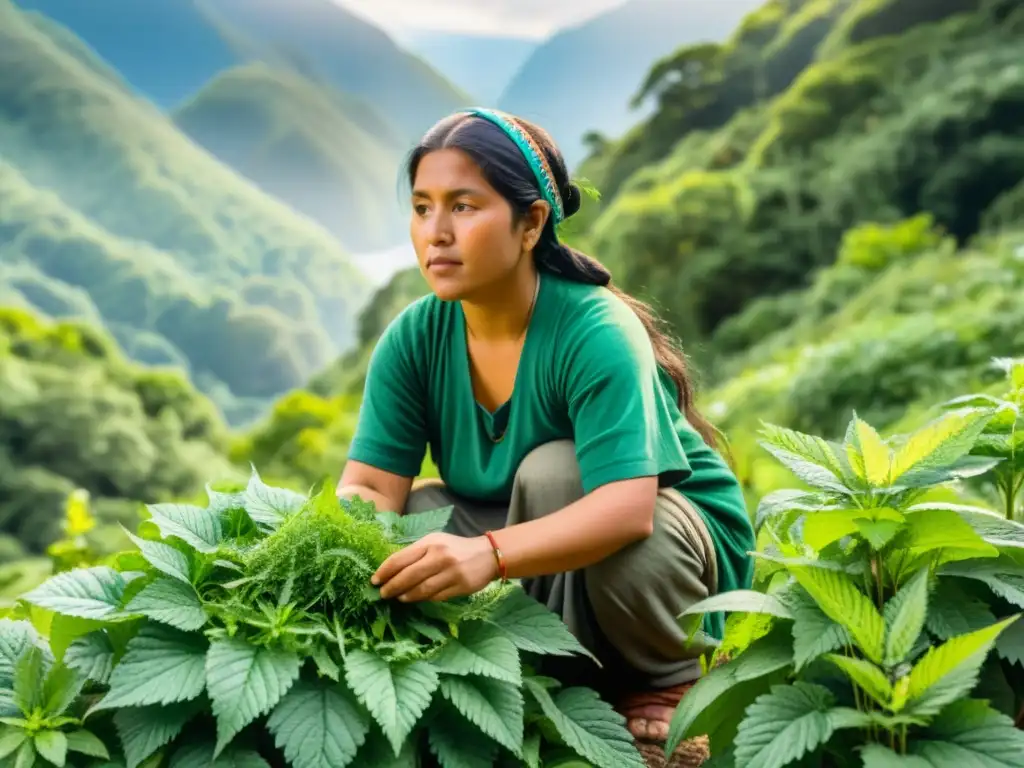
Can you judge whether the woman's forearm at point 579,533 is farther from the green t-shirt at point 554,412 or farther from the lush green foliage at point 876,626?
the lush green foliage at point 876,626

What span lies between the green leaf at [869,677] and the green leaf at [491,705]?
482 mm

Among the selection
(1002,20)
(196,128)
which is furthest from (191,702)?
(196,128)

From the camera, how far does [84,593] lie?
175cm

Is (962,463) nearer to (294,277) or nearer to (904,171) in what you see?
(904,171)

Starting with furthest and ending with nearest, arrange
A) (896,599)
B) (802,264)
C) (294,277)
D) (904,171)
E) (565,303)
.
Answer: (294,277) < (802,264) < (904,171) < (565,303) < (896,599)

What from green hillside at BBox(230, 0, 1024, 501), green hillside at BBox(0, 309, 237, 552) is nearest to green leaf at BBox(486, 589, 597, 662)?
green hillside at BBox(230, 0, 1024, 501)

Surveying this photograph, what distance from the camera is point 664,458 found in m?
2.04

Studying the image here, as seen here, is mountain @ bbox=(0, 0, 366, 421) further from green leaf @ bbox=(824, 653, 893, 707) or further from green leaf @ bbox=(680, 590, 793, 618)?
green leaf @ bbox=(824, 653, 893, 707)

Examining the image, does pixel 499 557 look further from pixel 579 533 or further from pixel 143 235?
pixel 143 235

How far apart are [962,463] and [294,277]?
56.8 ft

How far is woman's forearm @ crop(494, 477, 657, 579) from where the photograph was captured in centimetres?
187

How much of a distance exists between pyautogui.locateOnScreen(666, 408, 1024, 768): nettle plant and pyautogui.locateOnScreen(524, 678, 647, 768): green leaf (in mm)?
118

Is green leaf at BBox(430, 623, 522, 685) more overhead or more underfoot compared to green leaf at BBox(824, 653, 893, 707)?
more underfoot

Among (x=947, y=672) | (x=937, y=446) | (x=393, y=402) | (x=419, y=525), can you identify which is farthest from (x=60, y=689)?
(x=937, y=446)
